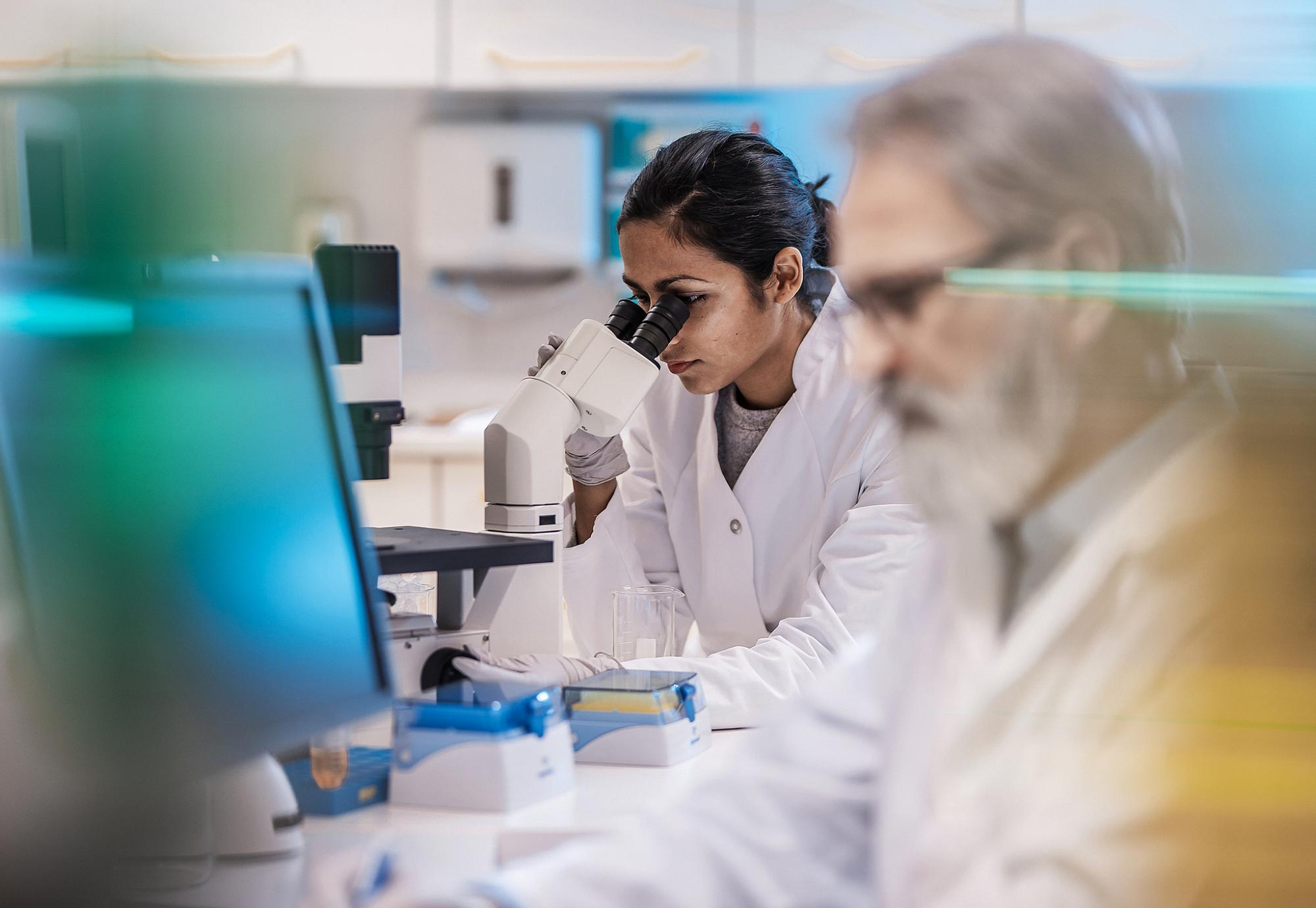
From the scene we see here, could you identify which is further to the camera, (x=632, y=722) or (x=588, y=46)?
(x=588, y=46)

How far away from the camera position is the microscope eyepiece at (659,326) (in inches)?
52.2

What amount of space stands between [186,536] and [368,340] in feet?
1.77

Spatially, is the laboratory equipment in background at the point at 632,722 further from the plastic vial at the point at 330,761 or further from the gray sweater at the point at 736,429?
the gray sweater at the point at 736,429

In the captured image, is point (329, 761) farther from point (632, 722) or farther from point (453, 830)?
point (632, 722)

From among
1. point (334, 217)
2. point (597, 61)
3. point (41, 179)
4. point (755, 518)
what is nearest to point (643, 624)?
point (755, 518)

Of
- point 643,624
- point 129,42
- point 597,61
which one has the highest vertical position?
point 597,61

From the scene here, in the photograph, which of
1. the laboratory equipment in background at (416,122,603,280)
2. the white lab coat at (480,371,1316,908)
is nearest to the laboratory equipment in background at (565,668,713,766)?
the white lab coat at (480,371,1316,908)

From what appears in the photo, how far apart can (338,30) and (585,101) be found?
636 mm

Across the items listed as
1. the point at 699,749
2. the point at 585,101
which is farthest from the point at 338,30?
the point at 699,749

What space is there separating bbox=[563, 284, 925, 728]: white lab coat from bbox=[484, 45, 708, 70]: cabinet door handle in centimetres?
150

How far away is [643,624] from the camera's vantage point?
4.32 ft

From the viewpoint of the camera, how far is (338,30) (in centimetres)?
301

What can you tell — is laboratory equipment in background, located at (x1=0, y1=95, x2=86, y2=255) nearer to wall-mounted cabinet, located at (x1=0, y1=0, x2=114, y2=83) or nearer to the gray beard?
wall-mounted cabinet, located at (x1=0, y1=0, x2=114, y2=83)

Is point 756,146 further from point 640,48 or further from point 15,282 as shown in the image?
point 640,48
